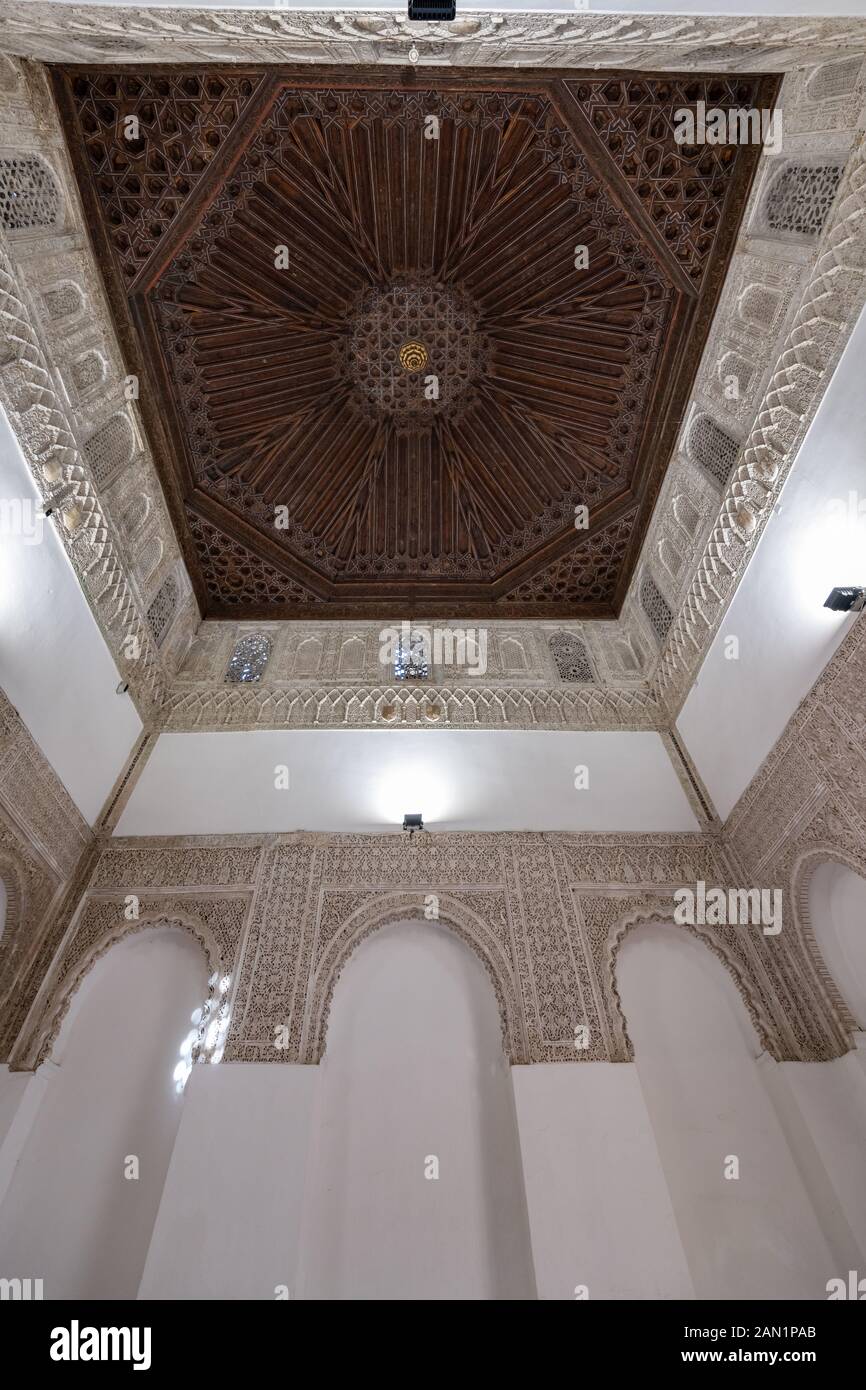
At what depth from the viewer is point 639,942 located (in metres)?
4.33

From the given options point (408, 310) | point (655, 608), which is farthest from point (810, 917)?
point (408, 310)

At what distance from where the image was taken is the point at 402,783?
16.8 ft

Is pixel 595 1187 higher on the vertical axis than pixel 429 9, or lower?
lower

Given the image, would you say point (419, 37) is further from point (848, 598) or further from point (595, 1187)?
point (595, 1187)

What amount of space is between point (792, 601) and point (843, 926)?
2188mm

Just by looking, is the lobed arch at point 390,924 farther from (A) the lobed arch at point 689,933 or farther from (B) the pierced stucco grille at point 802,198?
(B) the pierced stucco grille at point 802,198

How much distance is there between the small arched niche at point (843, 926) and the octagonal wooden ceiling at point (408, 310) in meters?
3.68

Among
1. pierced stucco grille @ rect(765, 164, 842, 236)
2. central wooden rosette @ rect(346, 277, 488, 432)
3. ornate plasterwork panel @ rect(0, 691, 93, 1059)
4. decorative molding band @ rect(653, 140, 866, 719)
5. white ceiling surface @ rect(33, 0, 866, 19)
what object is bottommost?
ornate plasterwork panel @ rect(0, 691, 93, 1059)

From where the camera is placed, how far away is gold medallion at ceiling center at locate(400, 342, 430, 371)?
5609mm

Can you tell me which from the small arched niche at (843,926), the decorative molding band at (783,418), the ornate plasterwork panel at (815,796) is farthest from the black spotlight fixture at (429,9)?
the small arched niche at (843,926)

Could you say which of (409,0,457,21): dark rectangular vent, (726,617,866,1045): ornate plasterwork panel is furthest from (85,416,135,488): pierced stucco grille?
(726,617,866,1045): ornate plasterwork panel

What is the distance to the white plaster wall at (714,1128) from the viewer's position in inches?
124

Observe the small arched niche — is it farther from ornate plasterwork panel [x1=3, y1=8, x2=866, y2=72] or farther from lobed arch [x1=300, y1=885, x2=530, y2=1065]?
ornate plasterwork panel [x1=3, y1=8, x2=866, y2=72]

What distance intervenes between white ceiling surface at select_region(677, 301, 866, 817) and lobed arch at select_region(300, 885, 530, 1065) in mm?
2231
